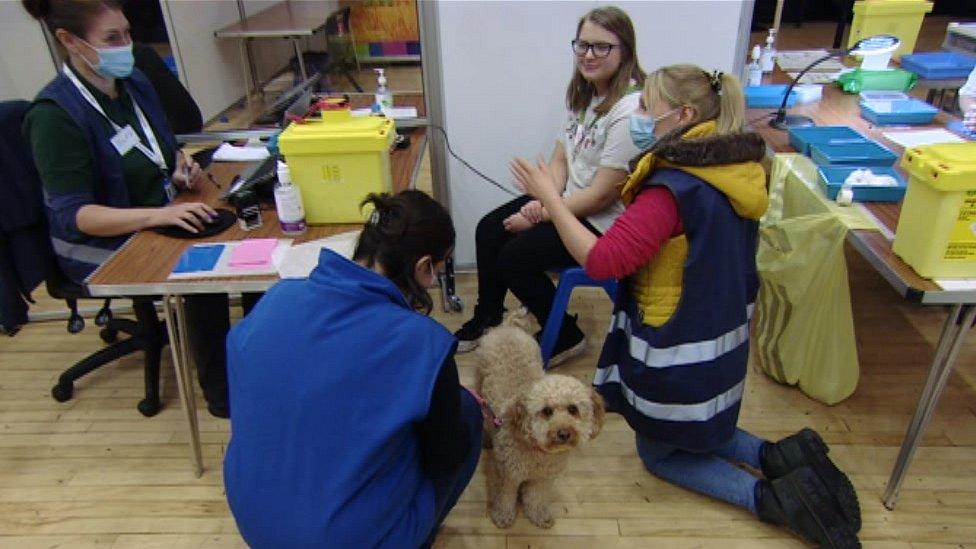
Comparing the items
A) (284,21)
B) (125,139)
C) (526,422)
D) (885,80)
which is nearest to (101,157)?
(125,139)

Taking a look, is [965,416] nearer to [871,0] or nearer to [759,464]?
[759,464]

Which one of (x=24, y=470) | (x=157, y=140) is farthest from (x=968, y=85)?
(x=24, y=470)

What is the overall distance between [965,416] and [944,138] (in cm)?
94

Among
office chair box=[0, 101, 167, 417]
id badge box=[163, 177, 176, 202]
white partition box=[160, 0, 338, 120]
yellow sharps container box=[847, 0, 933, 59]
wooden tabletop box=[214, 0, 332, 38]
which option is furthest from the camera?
A: wooden tabletop box=[214, 0, 332, 38]

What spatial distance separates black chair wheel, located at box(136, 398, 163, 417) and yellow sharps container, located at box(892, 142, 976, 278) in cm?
231

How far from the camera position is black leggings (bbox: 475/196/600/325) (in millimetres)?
2053

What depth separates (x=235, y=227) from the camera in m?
1.75

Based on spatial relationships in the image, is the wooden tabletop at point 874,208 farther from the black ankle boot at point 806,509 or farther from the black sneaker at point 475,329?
the black sneaker at point 475,329

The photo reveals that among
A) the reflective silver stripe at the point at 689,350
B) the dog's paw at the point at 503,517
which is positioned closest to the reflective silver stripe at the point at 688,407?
the reflective silver stripe at the point at 689,350

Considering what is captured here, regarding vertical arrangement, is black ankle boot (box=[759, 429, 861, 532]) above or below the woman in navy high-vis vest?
below

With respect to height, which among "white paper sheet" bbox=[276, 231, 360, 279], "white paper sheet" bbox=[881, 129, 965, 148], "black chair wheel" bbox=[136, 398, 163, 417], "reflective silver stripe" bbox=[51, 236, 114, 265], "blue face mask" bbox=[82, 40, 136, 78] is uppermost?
"blue face mask" bbox=[82, 40, 136, 78]

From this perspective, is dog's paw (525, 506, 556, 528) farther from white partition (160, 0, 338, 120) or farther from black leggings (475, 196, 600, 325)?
white partition (160, 0, 338, 120)

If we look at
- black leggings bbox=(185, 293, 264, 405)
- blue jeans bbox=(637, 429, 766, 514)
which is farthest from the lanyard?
blue jeans bbox=(637, 429, 766, 514)

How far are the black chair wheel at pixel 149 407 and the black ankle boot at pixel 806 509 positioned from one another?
6.43ft
